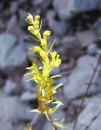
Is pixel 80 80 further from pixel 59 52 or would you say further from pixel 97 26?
pixel 97 26

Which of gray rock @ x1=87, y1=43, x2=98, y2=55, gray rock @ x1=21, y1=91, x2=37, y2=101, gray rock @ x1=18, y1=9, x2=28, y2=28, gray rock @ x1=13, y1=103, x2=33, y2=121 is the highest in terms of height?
gray rock @ x1=18, y1=9, x2=28, y2=28

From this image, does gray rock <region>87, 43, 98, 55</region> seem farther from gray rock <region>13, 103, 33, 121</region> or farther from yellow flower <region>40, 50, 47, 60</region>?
yellow flower <region>40, 50, 47, 60</region>

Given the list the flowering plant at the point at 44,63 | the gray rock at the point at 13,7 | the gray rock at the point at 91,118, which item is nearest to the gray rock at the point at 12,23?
the gray rock at the point at 13,7

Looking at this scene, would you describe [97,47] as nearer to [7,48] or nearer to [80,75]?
[80,75]

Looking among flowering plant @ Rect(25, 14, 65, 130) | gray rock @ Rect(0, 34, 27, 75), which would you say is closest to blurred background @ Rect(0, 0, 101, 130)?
gray rock @ Rect(0, 34, 27, 75)

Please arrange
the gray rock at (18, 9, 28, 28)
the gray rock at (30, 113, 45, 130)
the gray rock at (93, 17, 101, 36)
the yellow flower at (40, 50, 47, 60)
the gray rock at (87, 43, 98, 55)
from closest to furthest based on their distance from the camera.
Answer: the yellow flower at (40, 50, 47, 60) < the gray rock at (30, 113, 45, 130) < the gray rock at (87, 43, 98, 55) < the gray rock at (93, 17, 101, 36) < the gray rock at (18, 9, 28, 28)

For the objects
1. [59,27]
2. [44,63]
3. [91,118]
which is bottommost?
[44,63]

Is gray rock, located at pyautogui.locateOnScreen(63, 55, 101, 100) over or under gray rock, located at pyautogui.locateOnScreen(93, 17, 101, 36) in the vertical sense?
under

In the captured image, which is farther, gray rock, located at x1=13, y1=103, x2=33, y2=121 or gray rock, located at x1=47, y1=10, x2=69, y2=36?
gray rock, located at x1=47, y1=10, x2=69, y2=36

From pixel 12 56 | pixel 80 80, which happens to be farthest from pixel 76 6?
pixel 80 80
